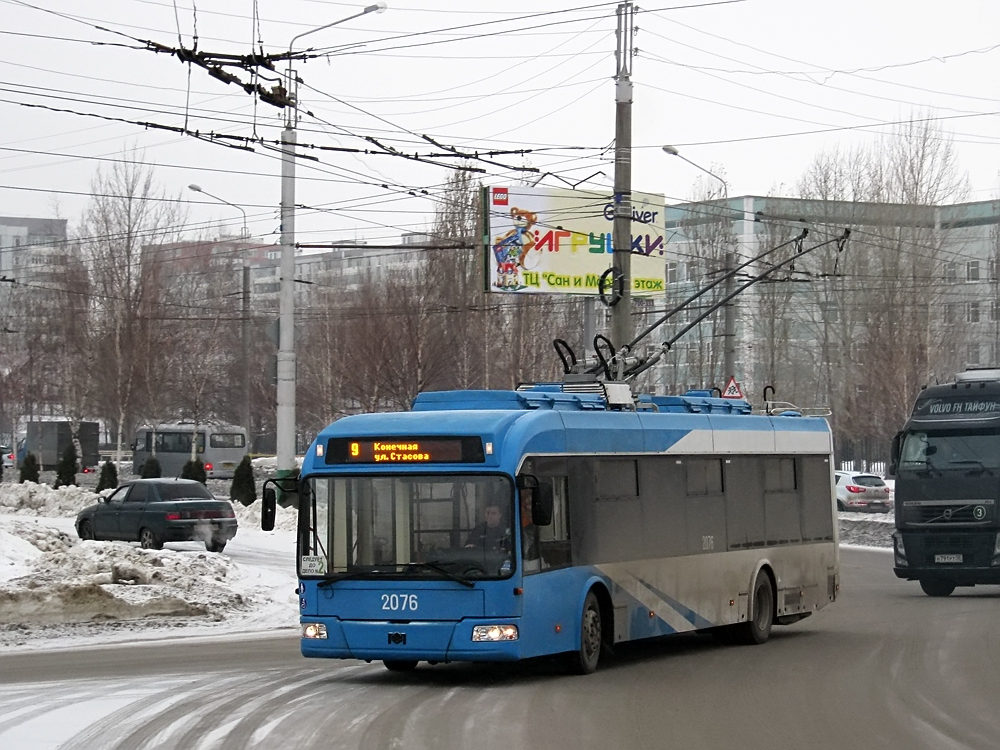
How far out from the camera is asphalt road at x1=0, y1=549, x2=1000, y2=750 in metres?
9.84

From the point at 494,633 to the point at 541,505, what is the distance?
3.59 feet

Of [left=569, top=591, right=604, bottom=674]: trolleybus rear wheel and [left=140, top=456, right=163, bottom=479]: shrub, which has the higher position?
[left=569, top=591, right=604, bottom=674]: trolleybus rear wheel

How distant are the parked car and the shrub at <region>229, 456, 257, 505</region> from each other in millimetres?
19948

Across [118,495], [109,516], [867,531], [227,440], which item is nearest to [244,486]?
[118,495]

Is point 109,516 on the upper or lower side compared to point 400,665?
lower

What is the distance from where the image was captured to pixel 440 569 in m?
12.6

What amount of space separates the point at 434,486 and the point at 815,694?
11.4 feet

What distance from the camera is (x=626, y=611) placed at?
1442cm

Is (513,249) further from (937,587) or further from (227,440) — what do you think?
(227,440)

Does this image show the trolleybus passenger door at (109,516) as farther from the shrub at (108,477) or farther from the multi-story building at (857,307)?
the multi-story building at (857,307)

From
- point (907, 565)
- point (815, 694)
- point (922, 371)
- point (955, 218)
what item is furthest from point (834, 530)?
point (955, 218)

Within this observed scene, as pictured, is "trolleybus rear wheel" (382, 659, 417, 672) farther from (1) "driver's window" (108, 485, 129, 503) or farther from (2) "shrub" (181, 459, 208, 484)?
(2) "shrub" (181, 459, 208, 484)

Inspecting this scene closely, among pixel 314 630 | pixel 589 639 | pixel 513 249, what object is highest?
pixel 513 249

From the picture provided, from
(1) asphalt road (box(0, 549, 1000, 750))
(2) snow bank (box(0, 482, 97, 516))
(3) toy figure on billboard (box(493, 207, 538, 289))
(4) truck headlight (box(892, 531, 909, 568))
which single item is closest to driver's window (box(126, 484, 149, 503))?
(2) snow bank (box(0, 482, 97, 516))
